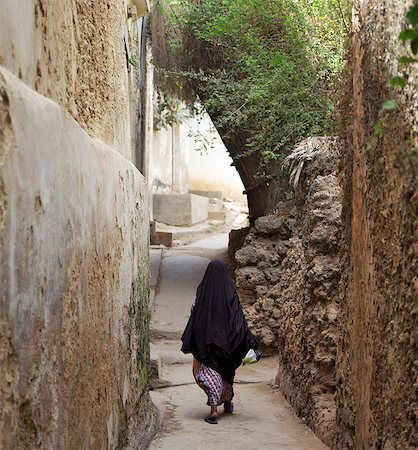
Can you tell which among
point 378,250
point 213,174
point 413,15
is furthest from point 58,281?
point 213,174

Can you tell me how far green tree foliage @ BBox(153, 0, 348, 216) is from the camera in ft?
30.2

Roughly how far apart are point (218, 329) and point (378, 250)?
2.99 m

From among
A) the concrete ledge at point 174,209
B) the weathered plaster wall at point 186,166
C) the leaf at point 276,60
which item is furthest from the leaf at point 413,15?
the concrete ledge at point 174,209

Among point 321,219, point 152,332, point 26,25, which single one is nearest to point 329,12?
point 321,219

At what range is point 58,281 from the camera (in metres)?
2.62

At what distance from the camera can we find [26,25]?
2.56 m

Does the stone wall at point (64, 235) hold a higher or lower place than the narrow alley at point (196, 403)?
higher

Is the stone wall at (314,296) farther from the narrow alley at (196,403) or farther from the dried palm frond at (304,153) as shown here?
the narrow alley at (196,403)

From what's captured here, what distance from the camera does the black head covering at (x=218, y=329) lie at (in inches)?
247

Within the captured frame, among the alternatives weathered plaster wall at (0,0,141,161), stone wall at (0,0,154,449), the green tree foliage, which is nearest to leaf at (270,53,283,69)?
the green tree foliage

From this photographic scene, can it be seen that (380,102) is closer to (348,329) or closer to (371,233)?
(371,233)

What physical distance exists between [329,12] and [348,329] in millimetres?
5566

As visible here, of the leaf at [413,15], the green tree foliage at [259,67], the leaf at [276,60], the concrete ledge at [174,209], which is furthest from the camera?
the concrete ledge at [174,209]

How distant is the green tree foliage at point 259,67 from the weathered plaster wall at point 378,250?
161 inches
